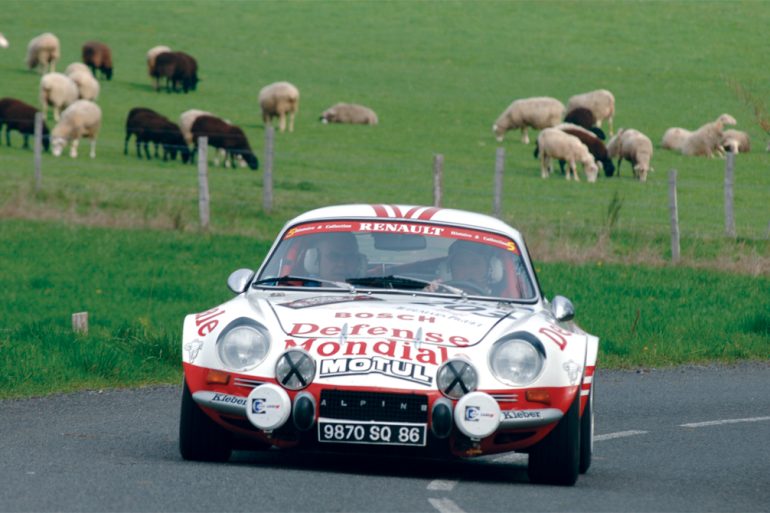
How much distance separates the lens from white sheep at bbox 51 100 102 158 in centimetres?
4281

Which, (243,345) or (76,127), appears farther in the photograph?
(76,127)

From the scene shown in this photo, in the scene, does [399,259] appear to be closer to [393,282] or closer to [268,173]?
[393,282]

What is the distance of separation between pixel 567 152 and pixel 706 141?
768 centimetres

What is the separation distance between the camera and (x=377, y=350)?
8109 mm

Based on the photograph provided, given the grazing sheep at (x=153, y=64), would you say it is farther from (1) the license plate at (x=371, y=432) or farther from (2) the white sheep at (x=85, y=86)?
(1) the license plate at (x=371, y=432)

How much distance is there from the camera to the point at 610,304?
18594 millimetres

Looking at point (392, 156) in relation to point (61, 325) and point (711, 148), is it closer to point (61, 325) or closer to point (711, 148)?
point (711, 148)

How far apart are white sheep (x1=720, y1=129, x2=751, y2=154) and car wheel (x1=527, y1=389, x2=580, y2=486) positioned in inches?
1521

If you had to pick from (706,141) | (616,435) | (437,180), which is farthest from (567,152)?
(616,435)

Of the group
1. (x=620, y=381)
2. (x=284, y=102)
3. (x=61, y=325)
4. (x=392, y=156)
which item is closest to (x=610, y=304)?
(x=620, y=381)

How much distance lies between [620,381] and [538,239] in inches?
427

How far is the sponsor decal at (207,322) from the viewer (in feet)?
28.1

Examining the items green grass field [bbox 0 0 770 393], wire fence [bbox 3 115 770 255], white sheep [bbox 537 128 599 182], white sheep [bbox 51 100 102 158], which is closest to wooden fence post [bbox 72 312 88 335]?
green grass field [bbox 0 0 770 393]

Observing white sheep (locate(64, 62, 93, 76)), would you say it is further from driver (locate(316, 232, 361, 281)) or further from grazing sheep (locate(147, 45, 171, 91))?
driver (locate(316, 232, 361, 281))
